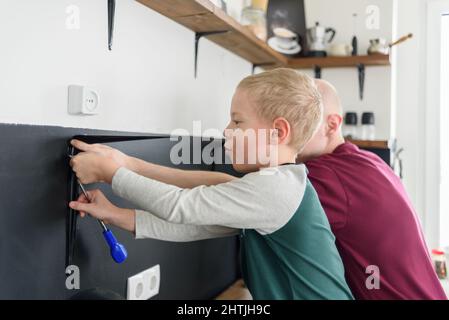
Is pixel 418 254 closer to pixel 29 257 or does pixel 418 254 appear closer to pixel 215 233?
pixel 215 233

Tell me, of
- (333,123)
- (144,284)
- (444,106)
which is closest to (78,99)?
(144,284)

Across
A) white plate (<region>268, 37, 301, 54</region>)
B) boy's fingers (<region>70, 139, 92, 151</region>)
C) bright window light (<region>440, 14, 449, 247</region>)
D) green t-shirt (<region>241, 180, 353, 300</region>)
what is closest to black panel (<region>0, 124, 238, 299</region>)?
boy's fingers (<region>70, 139, 92, 151</region>)

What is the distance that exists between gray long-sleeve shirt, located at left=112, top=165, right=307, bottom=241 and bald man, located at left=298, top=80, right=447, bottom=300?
0.28m

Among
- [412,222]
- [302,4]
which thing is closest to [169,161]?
[412,222]

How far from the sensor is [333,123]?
133cm

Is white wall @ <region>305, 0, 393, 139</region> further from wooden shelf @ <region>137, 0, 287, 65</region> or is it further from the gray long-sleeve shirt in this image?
the gray long-sleeve shirt

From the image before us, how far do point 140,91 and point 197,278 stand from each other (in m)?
0.79

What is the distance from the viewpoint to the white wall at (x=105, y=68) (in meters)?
0.84

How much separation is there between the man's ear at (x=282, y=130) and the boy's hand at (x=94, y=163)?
36cm

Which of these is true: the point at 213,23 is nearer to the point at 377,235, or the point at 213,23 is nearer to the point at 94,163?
the point at 94,163

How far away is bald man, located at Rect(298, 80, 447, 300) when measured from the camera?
112cm

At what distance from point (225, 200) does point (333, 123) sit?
61 cm

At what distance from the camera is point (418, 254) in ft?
3.73

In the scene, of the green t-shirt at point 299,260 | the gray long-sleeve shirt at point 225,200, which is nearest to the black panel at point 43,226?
the gray long-sleeve shirt at point 225,200
